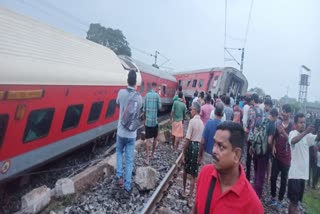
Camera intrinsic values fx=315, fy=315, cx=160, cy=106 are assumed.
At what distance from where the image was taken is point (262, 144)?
6.25 m

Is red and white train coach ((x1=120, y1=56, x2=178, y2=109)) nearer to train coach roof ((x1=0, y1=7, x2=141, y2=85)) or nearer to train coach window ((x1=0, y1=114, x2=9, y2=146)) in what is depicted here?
train coach roof ((x1=0, y1=7, x2=141, y2=85))

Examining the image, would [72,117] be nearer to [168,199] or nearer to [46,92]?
[46,92]

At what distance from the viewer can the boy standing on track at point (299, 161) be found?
18.0 ft

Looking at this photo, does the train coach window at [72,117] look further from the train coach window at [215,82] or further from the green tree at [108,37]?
the green tree at [108,37]

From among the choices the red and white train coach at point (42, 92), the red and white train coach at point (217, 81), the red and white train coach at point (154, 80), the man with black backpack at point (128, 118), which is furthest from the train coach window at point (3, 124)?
the red and white train coach at point (217, 81)

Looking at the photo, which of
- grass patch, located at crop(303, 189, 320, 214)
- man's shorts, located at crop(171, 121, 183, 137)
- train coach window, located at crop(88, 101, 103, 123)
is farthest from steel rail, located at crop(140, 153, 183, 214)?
grass patch, located at crop(303, 189, 320, 214)

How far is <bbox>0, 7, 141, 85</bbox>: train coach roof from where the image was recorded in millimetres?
4957

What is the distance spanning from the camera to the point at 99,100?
8.76 metres

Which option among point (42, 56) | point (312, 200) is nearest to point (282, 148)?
point (312, 200)

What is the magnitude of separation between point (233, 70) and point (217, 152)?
61.6 feet

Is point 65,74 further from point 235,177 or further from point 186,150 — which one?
point 235,177

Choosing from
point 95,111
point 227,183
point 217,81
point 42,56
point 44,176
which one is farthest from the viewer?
point 217,81

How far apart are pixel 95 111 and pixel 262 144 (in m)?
4.56

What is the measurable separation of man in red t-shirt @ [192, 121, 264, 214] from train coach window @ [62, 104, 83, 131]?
16.4ft
